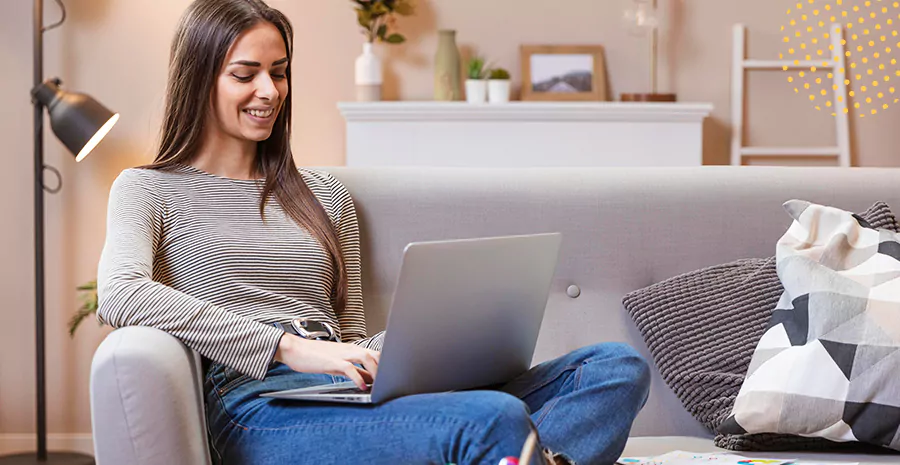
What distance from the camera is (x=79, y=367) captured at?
3.31 m

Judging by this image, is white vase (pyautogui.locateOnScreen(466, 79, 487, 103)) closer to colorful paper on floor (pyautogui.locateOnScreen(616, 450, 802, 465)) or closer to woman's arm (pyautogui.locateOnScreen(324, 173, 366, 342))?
woman's arm (pyautogui.locateOnScreen(324, 173, 366, 342))

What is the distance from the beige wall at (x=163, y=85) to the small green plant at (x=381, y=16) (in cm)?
5

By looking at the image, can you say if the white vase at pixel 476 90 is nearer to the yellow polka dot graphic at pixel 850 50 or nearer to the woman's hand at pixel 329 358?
the yellow polka dot graphic at pixel 850 50

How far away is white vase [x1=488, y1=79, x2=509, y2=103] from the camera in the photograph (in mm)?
3359

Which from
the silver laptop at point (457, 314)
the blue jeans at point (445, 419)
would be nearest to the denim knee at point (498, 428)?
the blue jeans at point (445, 419)

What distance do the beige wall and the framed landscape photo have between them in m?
0.05

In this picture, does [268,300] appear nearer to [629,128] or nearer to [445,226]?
[445,226]

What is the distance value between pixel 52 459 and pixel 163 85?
126 cm

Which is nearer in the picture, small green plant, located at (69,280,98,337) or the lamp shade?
the lamp shade

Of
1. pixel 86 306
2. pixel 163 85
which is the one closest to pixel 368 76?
pixel 163 85

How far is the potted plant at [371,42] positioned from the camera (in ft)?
11.0

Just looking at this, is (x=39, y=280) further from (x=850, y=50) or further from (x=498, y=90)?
(x=850, y=50)

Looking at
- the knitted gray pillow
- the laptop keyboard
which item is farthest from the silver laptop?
the knitted gray pillow

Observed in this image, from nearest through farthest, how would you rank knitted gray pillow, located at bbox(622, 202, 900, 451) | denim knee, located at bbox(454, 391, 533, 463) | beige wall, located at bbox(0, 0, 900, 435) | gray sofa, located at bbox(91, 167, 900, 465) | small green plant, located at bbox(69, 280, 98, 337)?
denim knee, located at bbox(454, 391, 533, 463)
knitted gray pillow, located at bbox(622, 202, 900, 451)
gray sofa, located at bbox(91, 167, 900, 465)
small green plant, located at bbox(69, 280, 98, 337)
beige wall, located at bbox(0, 0, 900, 435)
